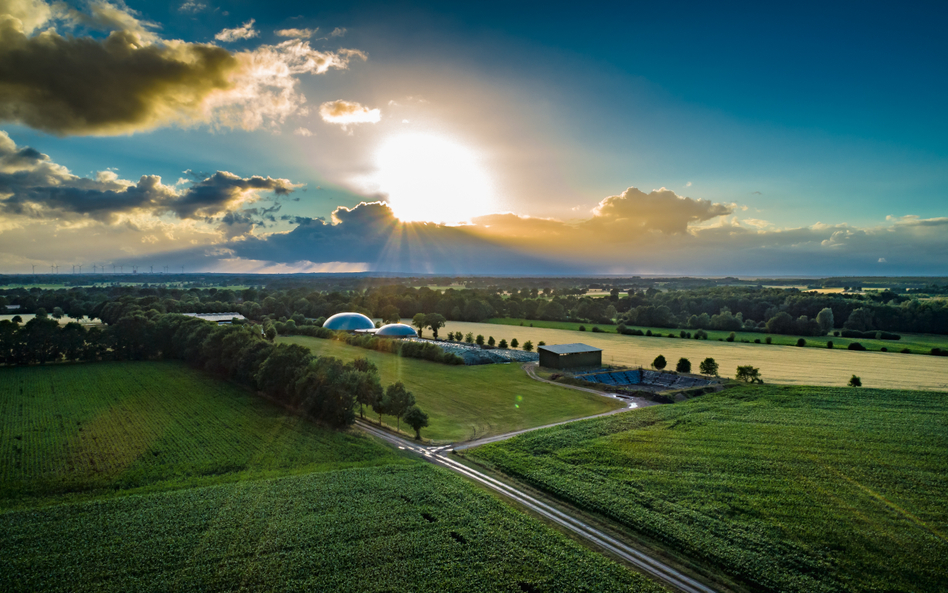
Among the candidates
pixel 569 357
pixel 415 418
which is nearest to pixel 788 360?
pixel 569 357

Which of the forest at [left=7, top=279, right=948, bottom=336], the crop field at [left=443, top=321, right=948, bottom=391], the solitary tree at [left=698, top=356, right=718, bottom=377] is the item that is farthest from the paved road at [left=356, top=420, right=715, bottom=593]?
the forest at [left=7, top=279, right=948, bottom=336]

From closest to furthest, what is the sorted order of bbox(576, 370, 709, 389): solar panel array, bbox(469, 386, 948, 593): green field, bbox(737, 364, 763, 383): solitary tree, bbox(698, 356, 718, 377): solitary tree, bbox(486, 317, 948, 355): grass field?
bbox(469, 386, 948, 593): green field < bbox(737, 364, 763, 383): solitary tree < bbox(576, 370, 709, 389): solar panel array < bbox(698, 356, 718, 377): solitary tree < bbox(486, 317, 948, 355): grass field

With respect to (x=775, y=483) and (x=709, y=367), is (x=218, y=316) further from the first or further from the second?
(x=775, y=483)

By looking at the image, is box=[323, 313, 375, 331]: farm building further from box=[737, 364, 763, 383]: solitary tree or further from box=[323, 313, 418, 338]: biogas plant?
box=[737, 364, 763, 383]: solitary tree

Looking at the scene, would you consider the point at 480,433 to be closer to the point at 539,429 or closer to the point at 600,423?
the point at 539,429

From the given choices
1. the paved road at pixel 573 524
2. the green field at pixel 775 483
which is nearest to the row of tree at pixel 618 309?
the green field at pixel 775 483
